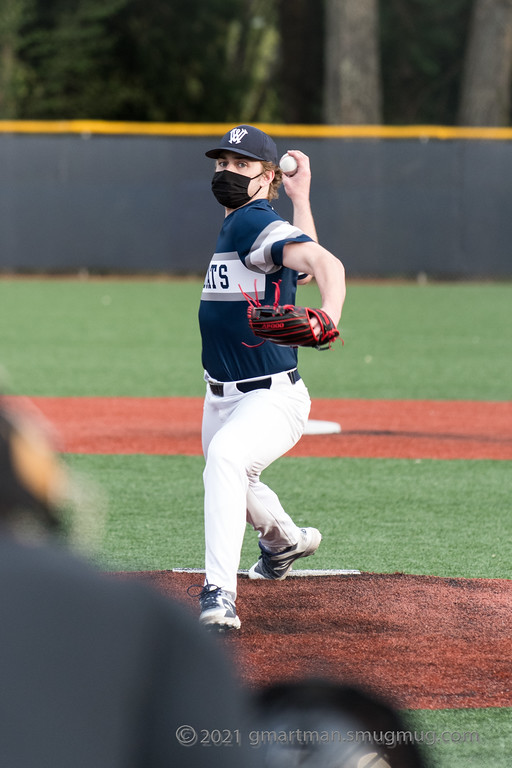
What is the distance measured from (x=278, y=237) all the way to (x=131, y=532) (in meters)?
2.14

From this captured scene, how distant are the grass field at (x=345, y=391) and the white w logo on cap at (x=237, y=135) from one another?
5.57 ft

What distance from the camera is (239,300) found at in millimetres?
4336

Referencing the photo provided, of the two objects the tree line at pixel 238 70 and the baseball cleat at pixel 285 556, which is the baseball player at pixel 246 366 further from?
the tree line at pixel 238 70

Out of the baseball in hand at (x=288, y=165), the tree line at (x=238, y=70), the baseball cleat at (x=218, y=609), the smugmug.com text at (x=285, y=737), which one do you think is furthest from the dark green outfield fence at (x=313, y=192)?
the smugmug.com text at (x=285, y=737)

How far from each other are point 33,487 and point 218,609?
308 centimetres

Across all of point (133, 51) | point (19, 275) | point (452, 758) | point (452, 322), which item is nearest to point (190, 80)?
point (133, 51)

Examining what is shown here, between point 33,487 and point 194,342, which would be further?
point 194,342

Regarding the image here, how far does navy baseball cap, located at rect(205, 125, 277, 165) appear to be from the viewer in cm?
449

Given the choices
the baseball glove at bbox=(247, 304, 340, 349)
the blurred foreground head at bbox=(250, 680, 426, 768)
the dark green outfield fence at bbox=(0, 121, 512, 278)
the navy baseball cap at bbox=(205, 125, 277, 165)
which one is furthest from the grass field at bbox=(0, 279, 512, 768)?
the navy baseball cap at bbox=(205, 125, 277, 165)

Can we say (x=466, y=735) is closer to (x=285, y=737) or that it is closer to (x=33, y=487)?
(x=285, y=737)

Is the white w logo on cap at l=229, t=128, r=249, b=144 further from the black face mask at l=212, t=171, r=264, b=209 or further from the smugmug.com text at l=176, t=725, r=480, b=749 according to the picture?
the smugmug.com text at l=176, t=725, r=480, b=749

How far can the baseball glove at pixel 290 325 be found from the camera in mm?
3879

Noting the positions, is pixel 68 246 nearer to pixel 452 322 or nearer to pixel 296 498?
pixel 452 322

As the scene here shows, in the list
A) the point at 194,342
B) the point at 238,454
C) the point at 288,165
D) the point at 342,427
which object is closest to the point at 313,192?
the point at 194,342
